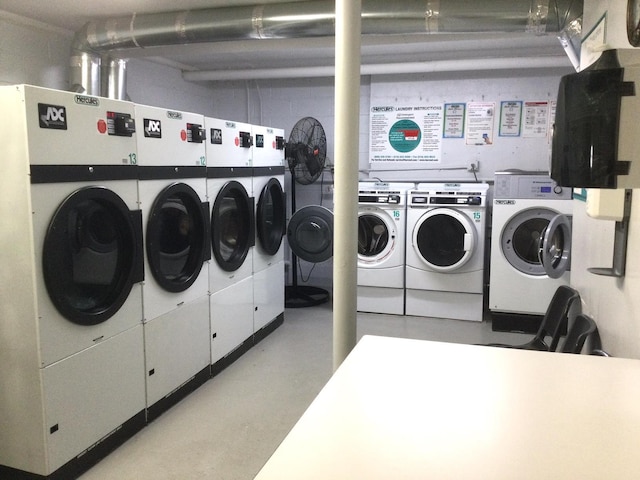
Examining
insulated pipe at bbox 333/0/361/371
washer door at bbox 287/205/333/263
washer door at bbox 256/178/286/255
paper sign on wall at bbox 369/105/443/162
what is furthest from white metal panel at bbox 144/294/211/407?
paper sign on wall at bbox 369/105/443/162

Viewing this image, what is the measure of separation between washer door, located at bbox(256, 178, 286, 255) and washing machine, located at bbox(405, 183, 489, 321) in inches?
48.2

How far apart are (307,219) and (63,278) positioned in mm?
3036

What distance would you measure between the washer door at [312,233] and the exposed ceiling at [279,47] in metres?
1.52

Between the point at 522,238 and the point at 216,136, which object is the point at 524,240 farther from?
the point at 216,136

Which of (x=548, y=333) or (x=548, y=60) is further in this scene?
(x=548, y=60)

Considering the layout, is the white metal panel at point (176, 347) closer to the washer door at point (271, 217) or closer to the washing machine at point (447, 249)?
the washer door at point (271, 217)

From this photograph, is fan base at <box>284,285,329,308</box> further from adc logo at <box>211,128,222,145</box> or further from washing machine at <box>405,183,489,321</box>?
adc logo at <box>211,128,222,145</box>

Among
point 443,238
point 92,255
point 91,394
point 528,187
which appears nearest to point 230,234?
point 92,255

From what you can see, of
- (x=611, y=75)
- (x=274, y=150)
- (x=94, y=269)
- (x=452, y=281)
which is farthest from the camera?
(x=452, y=281)

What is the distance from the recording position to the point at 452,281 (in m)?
5.00

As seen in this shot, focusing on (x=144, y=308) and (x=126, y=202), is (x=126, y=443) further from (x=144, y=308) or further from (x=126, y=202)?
(x=126, y=202)

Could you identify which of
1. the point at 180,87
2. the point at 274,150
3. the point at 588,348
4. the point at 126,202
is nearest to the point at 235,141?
the point at 274,150

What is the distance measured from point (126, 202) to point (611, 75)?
2272 mm

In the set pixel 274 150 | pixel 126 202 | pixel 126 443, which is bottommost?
pixel 126 443
